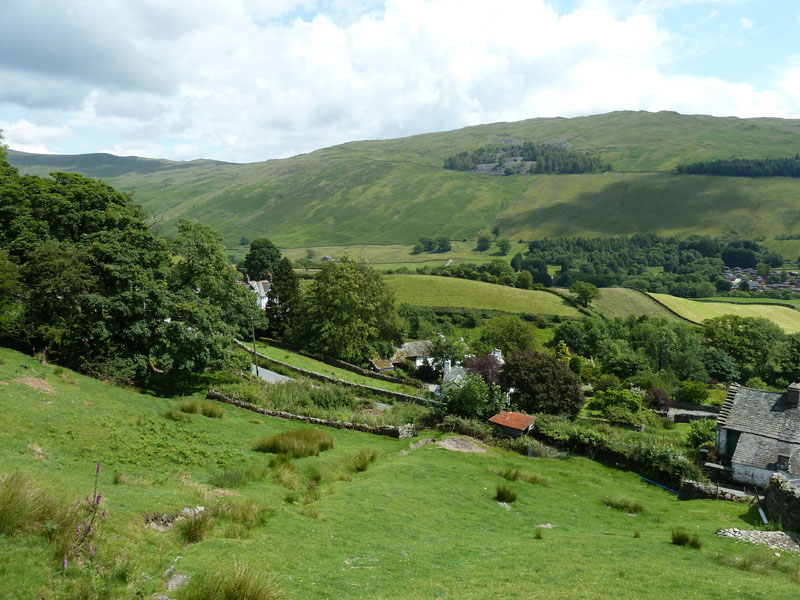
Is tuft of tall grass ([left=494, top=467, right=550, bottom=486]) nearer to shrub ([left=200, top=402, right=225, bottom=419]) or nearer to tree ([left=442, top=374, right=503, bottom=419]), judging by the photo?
tree ([left=442, top=374, right=503, bottom=419])

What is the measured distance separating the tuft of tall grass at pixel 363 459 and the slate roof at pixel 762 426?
22.2 meters

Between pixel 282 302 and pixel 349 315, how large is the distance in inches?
501

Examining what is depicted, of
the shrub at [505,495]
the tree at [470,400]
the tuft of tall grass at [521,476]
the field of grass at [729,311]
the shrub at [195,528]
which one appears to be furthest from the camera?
the field of grass at [729,311]

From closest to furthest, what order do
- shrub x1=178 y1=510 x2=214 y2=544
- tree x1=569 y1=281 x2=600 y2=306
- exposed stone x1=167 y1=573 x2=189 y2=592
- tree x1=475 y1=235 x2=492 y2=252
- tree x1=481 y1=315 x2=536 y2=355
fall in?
exposed stone x1=167 y1=573 x2=189 y2=592
shrub x1=178 y1=510 x2=214 y2=544
tree x1=481 y1=315 x2=536 y2=355
tree x1=569 y1=281 x2=600 y2=306
tree x1=475 y1=235 x2=492 y2=252

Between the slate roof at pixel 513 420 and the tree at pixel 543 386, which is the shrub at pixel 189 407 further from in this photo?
the tree at pixel 543 386

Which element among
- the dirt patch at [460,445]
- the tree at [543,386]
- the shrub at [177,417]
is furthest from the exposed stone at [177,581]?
the tree at [543,386]

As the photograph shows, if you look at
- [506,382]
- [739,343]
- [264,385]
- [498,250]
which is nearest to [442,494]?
[264,385]

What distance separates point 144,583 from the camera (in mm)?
8625

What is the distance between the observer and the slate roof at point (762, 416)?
30.5 m

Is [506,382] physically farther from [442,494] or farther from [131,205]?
[131,205]

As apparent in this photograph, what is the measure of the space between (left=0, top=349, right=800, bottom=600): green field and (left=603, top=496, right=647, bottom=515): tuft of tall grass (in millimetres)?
446

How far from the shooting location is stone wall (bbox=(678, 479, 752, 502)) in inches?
957

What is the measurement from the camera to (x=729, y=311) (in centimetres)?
10662

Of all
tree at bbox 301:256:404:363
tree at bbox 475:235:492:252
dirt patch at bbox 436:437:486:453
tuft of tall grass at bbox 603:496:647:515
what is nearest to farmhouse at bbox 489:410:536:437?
dirt patch at bbox 436:437:486:453
